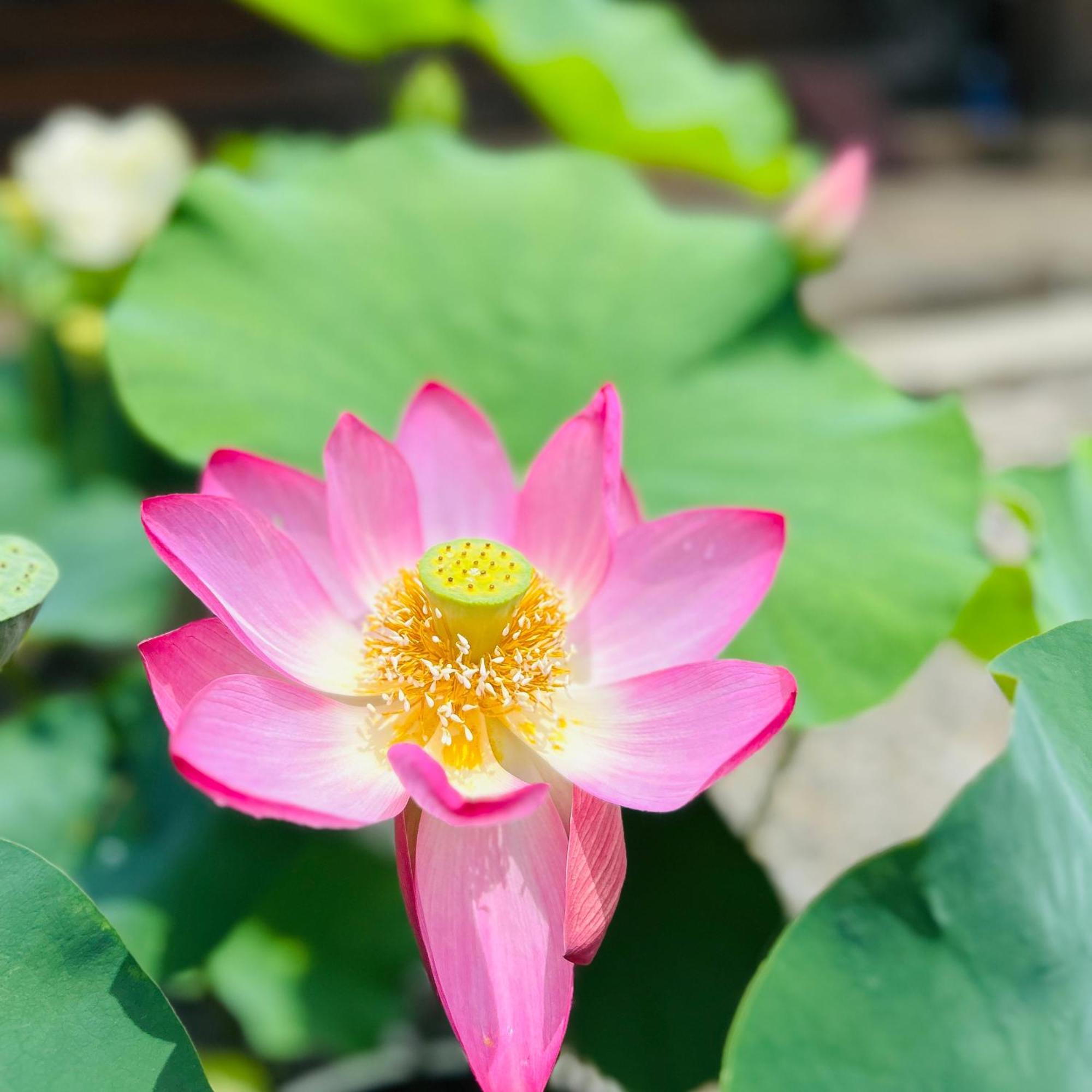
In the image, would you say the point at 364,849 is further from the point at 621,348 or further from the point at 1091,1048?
the point at 1091,1048

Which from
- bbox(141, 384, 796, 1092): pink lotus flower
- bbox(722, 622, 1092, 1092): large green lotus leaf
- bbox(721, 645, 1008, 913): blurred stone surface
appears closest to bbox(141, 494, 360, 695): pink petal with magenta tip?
bbox(141, 384, 796, 1092): pink lotus flower

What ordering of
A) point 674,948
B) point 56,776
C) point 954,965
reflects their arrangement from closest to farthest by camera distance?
point 954,965 < point 674,948 < point 56,776

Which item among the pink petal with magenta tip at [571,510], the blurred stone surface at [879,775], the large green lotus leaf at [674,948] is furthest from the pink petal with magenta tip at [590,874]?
the blurred stone surface at [879,775]

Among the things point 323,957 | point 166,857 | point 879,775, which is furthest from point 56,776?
point 879,775

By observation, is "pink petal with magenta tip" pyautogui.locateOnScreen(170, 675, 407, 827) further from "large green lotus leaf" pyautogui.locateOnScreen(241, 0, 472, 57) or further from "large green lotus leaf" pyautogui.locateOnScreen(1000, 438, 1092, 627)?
"large green lotus leaf" pyautogui.locateOnScreen(241, 0, 472, 57)

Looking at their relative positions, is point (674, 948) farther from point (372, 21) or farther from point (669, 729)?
point (372, 21)

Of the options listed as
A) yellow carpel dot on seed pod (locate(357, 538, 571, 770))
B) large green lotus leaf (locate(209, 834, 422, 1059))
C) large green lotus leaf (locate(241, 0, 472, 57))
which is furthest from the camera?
large green lotus leaf (locate(241, 0, 472, 57))
